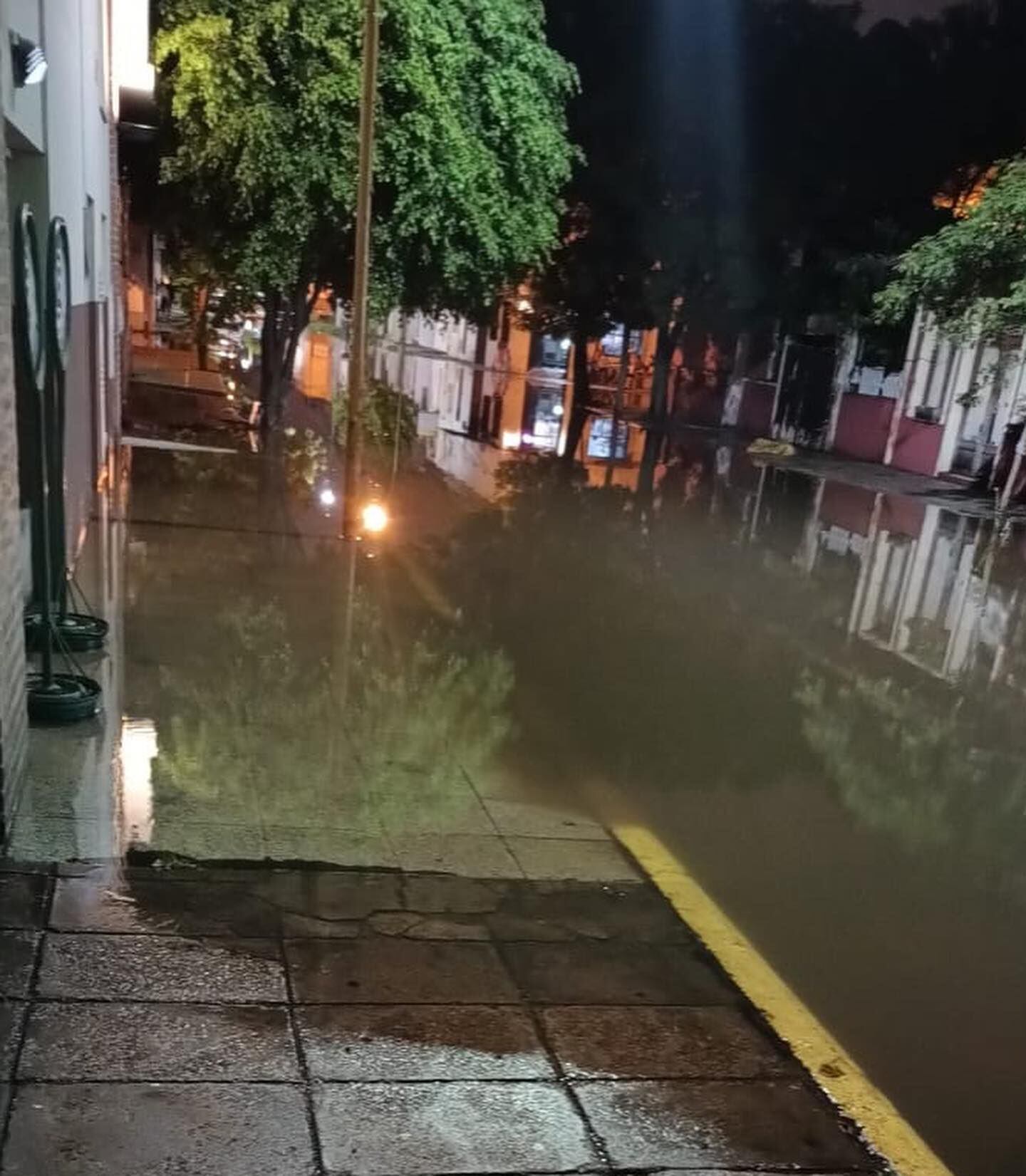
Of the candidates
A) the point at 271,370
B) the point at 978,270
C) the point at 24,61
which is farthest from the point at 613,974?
the point at 978,270

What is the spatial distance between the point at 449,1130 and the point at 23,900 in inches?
71.1

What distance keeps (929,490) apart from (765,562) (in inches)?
367

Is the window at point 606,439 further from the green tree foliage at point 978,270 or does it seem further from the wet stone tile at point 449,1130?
the wet stone tile at point 449,1130

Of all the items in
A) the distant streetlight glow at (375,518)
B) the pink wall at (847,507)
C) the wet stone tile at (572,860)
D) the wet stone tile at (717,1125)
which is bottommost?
the pink wall at (847,507)

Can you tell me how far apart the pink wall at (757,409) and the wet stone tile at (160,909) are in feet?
83.7

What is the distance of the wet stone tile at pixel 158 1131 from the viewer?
2.77 meters

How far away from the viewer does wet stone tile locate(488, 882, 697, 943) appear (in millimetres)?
4203

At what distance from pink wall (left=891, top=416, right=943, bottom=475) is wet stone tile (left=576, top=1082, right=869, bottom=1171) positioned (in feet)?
66.3

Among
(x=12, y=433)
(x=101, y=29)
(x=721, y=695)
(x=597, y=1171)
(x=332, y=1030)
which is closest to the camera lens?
(x=597, y=1171)

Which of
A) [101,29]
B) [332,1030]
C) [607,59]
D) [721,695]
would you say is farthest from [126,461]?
[607,59]

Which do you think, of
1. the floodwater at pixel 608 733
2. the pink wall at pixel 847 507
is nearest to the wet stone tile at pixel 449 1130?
the floodwater at pixel 608 733

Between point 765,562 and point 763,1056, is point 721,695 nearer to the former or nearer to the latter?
point 763,1056

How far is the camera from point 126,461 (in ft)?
44.3

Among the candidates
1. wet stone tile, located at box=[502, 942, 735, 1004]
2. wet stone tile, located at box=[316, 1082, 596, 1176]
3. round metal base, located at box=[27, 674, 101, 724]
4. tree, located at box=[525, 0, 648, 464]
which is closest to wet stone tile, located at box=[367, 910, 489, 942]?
wet stone tile, located at box=[502, 942, 735, 1004]
